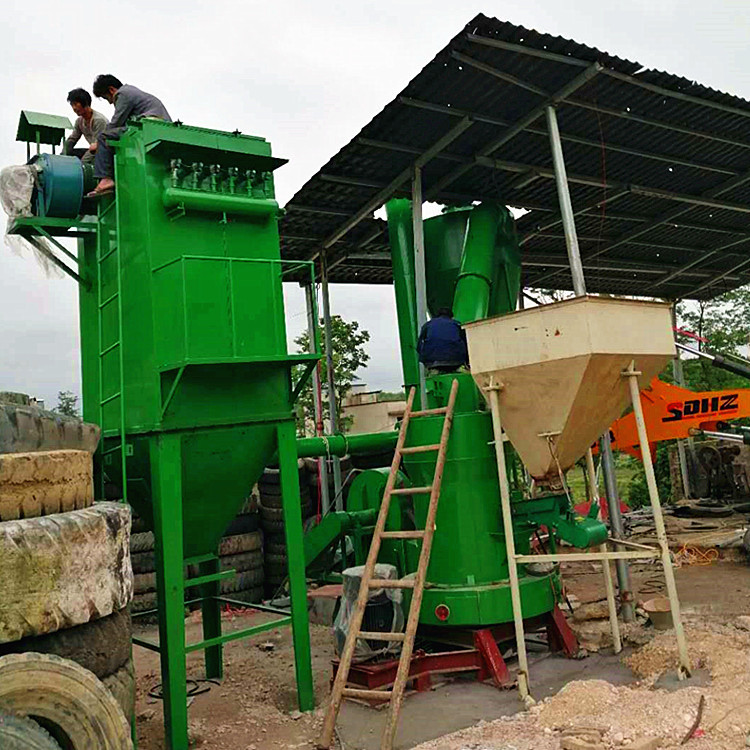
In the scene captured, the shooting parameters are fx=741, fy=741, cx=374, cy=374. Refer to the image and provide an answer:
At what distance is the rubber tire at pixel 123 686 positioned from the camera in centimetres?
498

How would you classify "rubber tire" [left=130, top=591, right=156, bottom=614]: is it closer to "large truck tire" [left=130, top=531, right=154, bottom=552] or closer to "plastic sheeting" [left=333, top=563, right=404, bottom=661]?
"large truck tire" [left=130, top=531, right=154, bottom=552]

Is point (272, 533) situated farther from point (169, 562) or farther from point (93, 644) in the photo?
point (93, 644)

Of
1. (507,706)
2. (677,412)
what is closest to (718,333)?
(677,412)

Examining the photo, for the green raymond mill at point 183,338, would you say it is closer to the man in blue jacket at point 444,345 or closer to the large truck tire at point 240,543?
the man in blue jacket at point 444,345

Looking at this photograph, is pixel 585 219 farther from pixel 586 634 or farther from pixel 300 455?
pixel 586 634

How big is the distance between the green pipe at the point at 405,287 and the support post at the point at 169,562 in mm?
3866

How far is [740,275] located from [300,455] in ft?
38.5

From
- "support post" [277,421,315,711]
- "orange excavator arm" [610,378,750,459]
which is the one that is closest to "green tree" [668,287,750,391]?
"orange excavator arm" [610,378,750,459]

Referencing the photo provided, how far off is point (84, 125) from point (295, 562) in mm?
4602

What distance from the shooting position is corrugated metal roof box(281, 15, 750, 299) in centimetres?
792

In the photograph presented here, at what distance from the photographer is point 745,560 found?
11.7 m

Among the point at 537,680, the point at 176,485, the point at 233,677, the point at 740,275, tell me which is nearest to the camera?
the point at 176,485

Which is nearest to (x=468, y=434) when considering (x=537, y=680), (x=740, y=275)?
(x=537, y=680)

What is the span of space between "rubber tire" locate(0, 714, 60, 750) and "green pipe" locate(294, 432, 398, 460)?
240 inches
